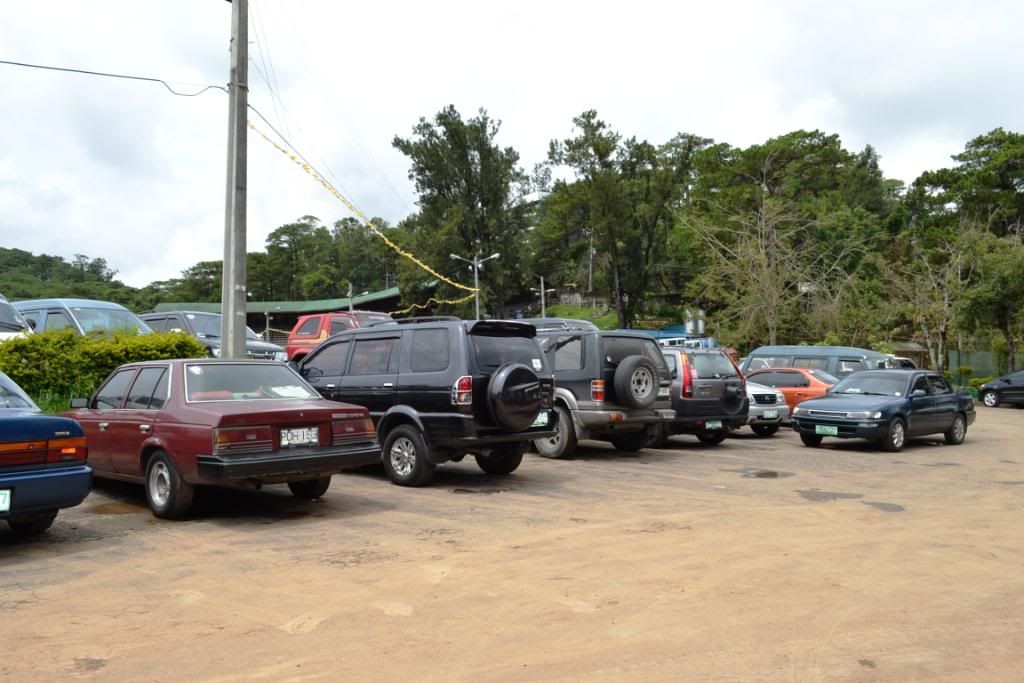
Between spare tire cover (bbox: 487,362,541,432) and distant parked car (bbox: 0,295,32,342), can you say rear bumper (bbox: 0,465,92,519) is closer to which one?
spare tire cover (bbox: 487,362,541,432)

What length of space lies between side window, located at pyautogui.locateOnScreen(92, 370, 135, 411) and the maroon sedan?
2 cm

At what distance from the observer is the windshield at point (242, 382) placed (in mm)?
8312

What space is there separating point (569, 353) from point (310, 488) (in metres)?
5.15

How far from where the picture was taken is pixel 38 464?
6520 millimetres

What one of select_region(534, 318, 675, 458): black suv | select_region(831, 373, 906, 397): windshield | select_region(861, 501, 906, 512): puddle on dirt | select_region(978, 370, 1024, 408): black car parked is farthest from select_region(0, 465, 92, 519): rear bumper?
select_region(978, 370, 1024, 408): black car parked

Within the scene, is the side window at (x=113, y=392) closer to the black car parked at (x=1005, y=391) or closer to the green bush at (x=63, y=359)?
the green bush at (x=63, y=359)

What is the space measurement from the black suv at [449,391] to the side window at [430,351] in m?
0.01

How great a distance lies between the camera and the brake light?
6.59 m

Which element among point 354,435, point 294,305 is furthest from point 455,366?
point 294,305

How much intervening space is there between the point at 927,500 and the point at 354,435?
664 cm

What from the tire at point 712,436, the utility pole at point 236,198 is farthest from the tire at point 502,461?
the tire at point 712,436

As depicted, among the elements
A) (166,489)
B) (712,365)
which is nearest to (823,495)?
(712,365)

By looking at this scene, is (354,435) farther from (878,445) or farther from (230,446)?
(878,445)

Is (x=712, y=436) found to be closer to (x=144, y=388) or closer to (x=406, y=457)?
(x=406, y=457)
